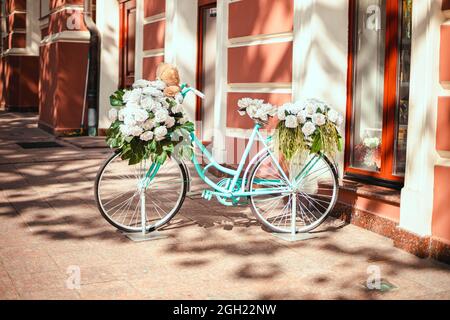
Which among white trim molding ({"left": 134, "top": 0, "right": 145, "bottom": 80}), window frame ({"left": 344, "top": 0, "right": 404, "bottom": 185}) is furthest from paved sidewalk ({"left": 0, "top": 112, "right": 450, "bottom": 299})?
white trim molding ({"left": 134, "top": 0, "right": 145, "bottom": 80})

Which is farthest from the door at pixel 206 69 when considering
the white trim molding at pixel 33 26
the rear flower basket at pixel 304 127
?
the white trim molding at pixel 33 26

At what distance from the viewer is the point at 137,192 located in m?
5.85

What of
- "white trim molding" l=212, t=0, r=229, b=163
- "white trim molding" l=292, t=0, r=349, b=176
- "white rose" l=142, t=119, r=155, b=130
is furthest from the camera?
"white trim molding" l=212, t=0, r=229, b=163

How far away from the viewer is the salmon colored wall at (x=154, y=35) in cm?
1087

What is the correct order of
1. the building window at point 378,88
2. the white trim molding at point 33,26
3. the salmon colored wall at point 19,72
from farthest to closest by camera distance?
the salmon colored wall at point 19,72
the white trim molding at point 33,26
the building window at point 378,88

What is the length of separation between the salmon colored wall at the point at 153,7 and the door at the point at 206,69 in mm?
877

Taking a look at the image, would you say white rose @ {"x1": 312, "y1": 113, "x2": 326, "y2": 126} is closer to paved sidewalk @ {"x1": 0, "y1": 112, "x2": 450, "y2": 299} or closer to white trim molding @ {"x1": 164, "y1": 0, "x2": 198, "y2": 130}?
paved sidewalk @ {"x1": 0, "y1": 112, "x2": 450, "y2": 299}

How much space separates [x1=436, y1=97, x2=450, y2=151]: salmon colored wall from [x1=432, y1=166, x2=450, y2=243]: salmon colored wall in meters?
0.17

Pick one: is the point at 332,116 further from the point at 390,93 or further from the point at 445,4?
the point at 445,4

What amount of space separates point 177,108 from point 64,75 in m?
9.30

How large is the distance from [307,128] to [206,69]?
500 centimetres

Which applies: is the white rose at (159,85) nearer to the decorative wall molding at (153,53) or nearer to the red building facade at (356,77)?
the red building facade at (356,77)

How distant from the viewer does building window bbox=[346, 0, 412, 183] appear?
5.98 m

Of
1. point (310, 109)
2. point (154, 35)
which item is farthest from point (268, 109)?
point (154, 35)
